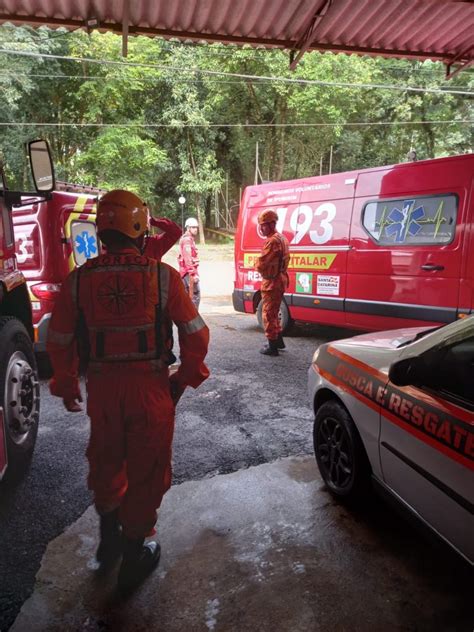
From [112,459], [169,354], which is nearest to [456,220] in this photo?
[169,354]

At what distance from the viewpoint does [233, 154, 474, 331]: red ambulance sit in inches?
218

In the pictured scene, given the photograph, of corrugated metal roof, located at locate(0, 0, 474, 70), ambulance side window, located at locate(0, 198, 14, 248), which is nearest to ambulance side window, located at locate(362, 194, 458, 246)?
corrugated metal roof, located at locate(0, 0, 474, 70)

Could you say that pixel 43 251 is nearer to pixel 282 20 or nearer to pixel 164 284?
pixel 282 20

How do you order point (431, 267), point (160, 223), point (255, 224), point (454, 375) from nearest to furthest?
point (454, 375), point (160, 223), point (431, 267), point (255, 224)

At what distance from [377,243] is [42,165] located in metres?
4.41

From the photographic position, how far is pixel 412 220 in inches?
235

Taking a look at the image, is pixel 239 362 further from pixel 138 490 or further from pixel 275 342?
pixel 138 490

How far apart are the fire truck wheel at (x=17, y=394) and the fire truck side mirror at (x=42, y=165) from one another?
0.97 metres

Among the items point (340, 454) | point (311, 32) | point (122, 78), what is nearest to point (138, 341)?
point (340, 454)

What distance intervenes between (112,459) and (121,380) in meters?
0.40

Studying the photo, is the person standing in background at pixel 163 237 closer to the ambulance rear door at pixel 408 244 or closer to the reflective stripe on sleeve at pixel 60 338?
the reflective stripe on sleeve at pixel 60 338

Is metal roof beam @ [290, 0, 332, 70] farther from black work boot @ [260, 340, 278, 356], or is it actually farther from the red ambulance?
Answer: black work boot @ [260, 340, 278, 356]

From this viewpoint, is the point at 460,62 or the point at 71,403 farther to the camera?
the point at 460,62

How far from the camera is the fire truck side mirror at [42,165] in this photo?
332 centimetres
